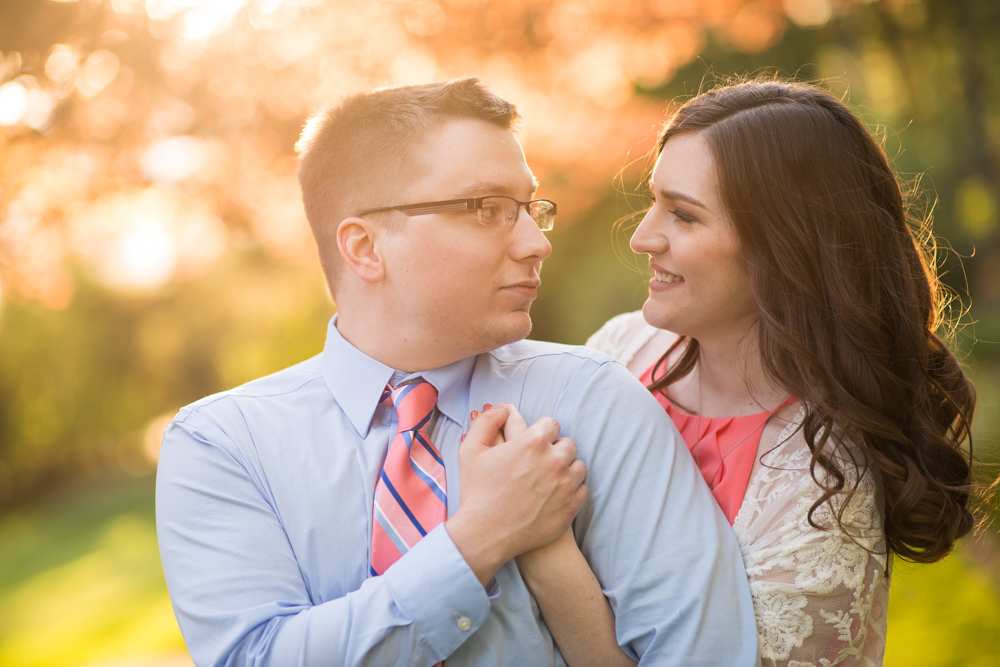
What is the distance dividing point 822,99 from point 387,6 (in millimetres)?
3229

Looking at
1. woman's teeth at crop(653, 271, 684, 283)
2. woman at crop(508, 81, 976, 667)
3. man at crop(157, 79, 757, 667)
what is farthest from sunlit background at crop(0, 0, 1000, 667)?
woman's teeth at crop(653, 271, 684, 283)

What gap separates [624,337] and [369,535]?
153 centimetres

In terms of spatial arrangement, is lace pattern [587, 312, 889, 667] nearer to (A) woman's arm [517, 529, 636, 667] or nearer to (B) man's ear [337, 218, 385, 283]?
(A) woman's arm [517, 529, 636, 667]

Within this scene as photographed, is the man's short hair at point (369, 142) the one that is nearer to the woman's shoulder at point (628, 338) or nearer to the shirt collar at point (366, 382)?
the shirt collar at point (366, 382)

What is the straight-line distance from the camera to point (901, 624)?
4.23 meters

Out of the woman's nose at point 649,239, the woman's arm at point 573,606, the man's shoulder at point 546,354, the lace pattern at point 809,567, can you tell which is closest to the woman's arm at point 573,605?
the woman's arm at point 573,606

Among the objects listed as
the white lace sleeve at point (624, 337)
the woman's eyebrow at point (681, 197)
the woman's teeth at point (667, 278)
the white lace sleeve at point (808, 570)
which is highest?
the woman's eyebrow at point (681, 197)

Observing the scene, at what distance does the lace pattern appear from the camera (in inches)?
78.1

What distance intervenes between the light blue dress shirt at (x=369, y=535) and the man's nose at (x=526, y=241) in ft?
1.04

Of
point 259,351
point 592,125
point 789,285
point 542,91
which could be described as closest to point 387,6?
point 542,91

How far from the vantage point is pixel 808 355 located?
2.26 meters

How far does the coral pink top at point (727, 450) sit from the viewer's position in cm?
224

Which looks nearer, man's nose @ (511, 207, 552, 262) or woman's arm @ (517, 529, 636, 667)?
woman's arm @ (517, 529, 636, 667)

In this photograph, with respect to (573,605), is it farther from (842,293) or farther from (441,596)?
(842,293)
